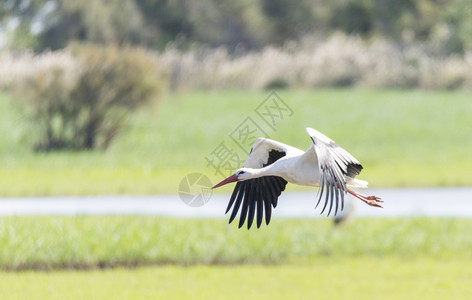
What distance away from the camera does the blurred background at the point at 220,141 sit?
9.27m

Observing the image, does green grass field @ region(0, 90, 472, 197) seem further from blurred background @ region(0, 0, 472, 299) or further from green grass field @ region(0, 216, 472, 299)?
green grass field @ region(0, 216, 472, 299)

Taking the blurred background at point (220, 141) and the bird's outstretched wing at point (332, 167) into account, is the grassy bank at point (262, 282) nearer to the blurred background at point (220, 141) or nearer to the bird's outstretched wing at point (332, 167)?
the blurred background at point (220, 141)

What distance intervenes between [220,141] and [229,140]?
549 millimetres

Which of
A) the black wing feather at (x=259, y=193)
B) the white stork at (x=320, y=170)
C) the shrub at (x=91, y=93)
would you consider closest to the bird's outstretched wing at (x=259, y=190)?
the black wing feather at (x=259, y=193)

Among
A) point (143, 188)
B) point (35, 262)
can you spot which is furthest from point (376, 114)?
point (35, 262)

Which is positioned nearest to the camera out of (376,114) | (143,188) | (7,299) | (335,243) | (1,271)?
(7,299)

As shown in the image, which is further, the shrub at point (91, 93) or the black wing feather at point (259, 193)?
the shrub at point (91, 93)

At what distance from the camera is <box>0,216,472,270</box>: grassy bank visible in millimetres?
9438

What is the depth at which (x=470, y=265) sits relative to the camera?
9703 mm

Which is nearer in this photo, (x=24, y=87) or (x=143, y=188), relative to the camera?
(x=143, y=188)

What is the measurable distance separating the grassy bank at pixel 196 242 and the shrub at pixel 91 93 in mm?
7721

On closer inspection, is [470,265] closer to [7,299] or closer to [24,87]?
[7,299]

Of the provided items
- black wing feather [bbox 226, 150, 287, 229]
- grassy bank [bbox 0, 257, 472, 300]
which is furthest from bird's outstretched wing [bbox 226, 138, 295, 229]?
grassy bank [bbox 0, 257, 472, 300]

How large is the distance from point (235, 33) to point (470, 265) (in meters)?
29.7
